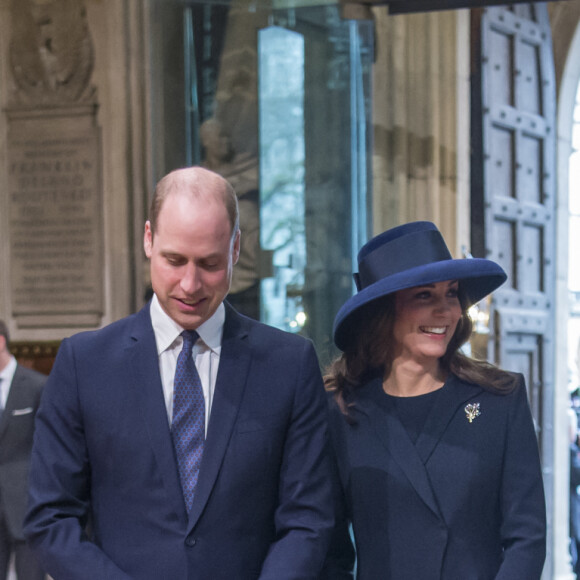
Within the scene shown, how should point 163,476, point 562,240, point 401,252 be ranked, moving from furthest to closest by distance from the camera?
1. point 562,240
2. point 401,252
3. point 163,476

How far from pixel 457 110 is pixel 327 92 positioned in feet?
4.53

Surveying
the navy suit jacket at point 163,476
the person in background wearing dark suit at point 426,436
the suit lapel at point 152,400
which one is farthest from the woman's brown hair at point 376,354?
the suit lapel at point 152,400

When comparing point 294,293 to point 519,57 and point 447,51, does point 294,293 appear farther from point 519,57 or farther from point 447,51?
point 519,57

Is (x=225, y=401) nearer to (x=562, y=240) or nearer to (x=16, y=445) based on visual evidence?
(x=16, y=445)

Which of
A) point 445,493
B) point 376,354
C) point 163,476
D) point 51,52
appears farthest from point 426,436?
point 51,52

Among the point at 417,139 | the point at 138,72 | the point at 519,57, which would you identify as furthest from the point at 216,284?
the point at 519,57

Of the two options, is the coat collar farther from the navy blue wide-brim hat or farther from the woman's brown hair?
the navy blue wide-brim hat

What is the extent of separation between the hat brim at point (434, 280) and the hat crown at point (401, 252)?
54mm

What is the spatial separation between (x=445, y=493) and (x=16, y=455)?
318cm

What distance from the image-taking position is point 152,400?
1.96 meters

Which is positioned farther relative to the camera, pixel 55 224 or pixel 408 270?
pixel 55 224

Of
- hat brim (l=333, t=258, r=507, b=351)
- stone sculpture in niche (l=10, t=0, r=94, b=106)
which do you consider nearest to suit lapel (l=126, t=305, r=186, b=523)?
hat brim (l=333, t=258, r=507, b=351)

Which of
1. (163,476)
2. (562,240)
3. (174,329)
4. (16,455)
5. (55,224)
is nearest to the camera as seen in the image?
(163,476)

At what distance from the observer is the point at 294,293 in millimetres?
6637
